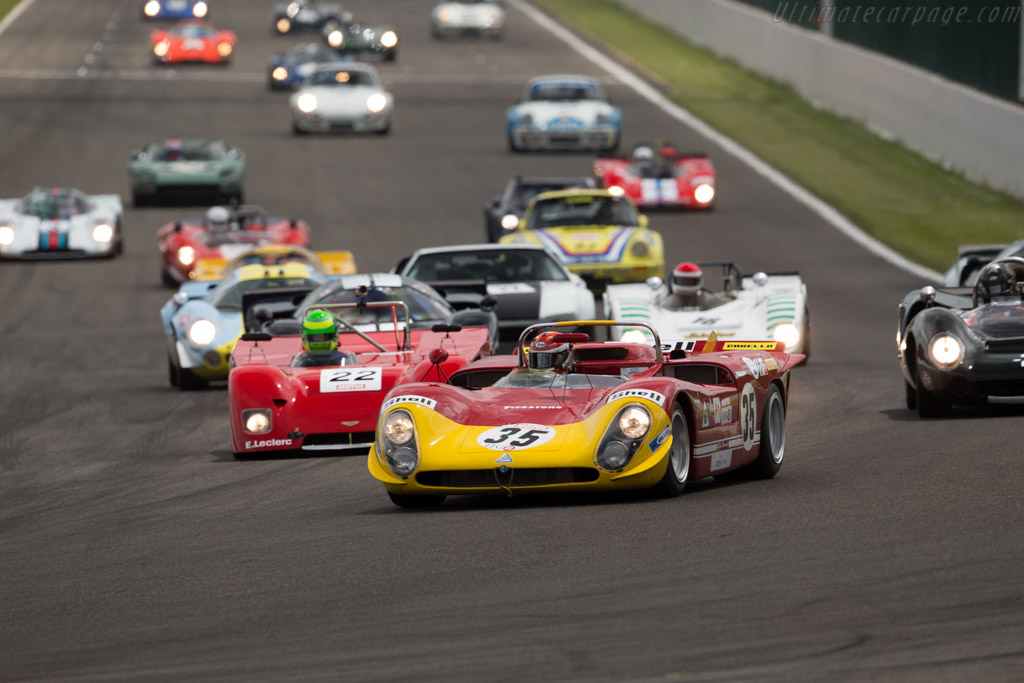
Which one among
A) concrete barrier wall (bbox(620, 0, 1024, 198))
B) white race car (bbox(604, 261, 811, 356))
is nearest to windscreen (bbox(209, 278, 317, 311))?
white race car (bbox(604, 261, 811, 356))


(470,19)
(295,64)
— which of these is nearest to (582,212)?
(295,64)

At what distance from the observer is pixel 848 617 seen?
6.85 m

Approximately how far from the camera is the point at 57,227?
30.2 metres

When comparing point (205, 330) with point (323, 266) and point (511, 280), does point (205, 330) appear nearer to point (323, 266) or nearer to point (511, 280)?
point (511, 280)

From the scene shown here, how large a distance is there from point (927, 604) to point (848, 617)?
1.11 ft

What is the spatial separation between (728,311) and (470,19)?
45004 millimetres

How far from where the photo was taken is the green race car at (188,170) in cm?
3403

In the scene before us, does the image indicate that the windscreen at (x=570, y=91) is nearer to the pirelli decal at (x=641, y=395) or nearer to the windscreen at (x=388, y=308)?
the windscreen at (x=388, y=308)

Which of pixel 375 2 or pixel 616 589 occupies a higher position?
pixel 375 2

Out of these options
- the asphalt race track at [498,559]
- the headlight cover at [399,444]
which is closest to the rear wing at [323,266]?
the asphalt race track at [498,559]

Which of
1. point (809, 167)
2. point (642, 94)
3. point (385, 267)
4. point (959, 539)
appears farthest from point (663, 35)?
point (959, 539)

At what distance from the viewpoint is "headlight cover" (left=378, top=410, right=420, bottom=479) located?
9.80 m

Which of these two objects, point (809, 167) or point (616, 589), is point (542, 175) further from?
point (616, 589)
